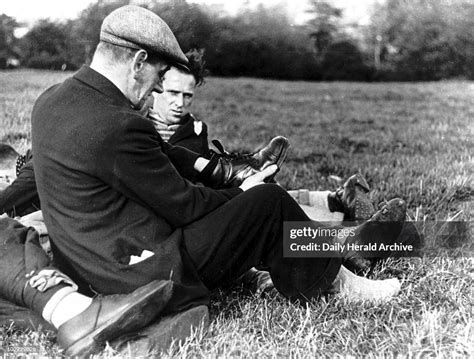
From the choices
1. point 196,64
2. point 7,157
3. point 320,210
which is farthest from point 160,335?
point 7,157

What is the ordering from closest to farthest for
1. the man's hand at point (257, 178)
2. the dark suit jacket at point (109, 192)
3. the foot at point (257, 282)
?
the dark suit jacket at point (109, 192), the man's hand at point (257, 178), the foot at point (257, 282)

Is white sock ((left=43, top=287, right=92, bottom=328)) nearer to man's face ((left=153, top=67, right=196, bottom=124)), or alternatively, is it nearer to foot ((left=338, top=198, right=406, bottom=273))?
foot ((left=338, top=198, right=406, bottom=273))

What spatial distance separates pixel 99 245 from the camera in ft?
8.35

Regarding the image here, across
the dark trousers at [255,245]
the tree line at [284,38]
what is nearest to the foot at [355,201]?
the dark trousers at [255,245]

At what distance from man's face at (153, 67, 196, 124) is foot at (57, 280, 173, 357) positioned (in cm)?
201

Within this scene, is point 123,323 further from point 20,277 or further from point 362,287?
point 362,287

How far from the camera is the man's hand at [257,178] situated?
293 centimetres

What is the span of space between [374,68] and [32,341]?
777cm

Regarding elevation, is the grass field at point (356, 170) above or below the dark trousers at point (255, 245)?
below

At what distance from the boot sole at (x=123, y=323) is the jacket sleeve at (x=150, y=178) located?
34 centimetres

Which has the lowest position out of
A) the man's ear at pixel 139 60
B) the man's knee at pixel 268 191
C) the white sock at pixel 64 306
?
the white sock at pixel 64 306

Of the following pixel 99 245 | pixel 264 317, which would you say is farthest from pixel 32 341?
pixel 264 317

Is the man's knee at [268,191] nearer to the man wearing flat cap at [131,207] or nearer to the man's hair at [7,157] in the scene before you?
the man wearing flat cap at [131,207]

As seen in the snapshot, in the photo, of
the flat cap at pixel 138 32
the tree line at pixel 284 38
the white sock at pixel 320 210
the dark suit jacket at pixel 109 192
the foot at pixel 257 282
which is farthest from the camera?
the tree line at pixel 284 38
